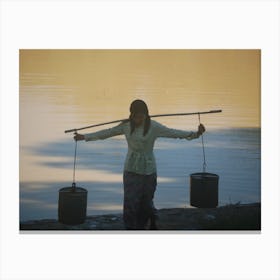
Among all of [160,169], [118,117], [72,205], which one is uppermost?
[118,117]

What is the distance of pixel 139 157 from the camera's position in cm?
504

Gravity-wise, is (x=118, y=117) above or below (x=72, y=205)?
above

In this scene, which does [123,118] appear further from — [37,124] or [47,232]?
[47,232]

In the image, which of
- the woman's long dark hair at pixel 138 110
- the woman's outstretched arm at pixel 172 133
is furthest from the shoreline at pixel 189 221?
the woman's long dark hair at pixel 138 110

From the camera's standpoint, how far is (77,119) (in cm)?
516

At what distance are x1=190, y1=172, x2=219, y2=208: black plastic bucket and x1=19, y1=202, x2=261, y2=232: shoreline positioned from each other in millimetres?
105

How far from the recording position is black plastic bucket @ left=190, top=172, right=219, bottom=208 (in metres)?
5.06

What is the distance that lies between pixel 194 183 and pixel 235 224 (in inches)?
21.9

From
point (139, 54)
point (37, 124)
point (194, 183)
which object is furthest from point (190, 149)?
point (37, 124)

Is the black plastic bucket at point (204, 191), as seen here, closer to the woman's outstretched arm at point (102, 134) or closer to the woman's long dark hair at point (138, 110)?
the woman's long dark hair at point (138, 110)

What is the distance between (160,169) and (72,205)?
88 cm

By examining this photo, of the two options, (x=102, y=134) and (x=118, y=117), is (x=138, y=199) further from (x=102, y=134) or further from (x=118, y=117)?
(x=118, y=117)

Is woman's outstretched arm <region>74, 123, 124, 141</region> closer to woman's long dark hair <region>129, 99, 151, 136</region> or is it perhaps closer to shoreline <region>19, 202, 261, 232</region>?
woman's long dark hair <region>129, 99, 151, 136</region>

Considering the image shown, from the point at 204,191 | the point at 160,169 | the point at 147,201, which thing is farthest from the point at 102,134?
the point at 204,191
